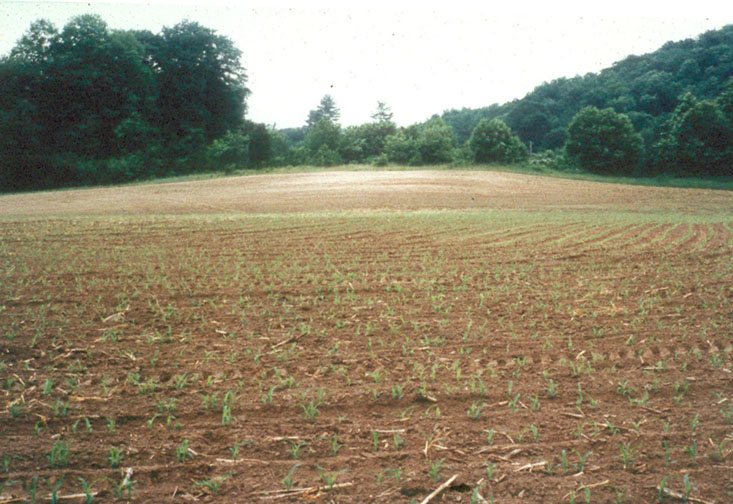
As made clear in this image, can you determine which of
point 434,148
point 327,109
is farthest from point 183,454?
point 327,109

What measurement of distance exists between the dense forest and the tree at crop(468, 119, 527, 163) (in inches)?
5.3

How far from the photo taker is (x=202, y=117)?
48.6 meters

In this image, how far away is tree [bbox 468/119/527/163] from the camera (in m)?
51.9

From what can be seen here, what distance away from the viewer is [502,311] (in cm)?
647

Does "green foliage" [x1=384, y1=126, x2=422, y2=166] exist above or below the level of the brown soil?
above

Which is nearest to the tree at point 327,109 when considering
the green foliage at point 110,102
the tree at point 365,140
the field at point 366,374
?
the tree at point 365,140

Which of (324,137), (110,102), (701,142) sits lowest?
(701,142)

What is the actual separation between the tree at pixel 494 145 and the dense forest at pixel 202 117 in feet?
0.45

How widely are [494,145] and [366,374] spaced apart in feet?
168

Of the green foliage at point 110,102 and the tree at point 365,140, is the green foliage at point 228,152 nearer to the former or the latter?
the green foliage at point 110,102

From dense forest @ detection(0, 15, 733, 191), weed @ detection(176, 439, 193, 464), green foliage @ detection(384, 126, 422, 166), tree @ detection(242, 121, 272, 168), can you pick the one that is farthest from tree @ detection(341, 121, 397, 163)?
weed @ detection(176, 439, 193, 464)

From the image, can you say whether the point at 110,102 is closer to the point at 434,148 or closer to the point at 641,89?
the point at 434,148

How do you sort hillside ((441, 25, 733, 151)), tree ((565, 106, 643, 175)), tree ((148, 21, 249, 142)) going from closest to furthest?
tree ((148, 21, 249, 142))
tree ((565, 106, 643, 175))
hillside ((441, 25, 733, 151))

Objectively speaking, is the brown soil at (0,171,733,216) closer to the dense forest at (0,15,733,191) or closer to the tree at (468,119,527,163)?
the dense forest at (0,15,733,191)
